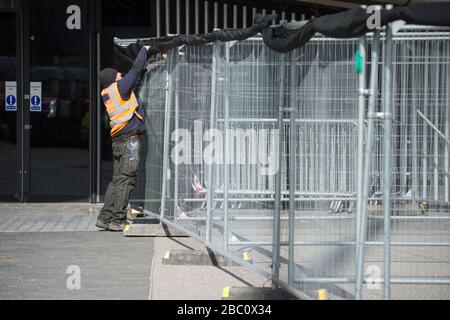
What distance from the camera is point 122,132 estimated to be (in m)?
10.4

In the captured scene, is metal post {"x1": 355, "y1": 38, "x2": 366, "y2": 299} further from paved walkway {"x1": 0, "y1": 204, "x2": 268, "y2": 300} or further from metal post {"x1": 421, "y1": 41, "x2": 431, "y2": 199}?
paved walkway {"x1": 0, "y1": 204, "x2": 268, "y2": 300}

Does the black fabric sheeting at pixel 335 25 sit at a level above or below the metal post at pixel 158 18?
below

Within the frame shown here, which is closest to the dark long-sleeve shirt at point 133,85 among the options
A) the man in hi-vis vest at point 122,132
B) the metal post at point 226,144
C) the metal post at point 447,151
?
the man in hi-vis vest at point 122,132

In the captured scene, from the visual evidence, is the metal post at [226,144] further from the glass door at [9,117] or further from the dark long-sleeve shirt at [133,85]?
the glass door at [9,117]

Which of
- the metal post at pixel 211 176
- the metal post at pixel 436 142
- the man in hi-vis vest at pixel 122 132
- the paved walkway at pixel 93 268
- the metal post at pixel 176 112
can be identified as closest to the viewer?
the metal post at pixel 436 142

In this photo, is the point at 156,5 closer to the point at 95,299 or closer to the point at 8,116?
the point at 8,116

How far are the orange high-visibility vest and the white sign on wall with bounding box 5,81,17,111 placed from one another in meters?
3.01

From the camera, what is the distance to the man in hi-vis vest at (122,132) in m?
10.4

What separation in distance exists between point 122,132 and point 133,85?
57cm

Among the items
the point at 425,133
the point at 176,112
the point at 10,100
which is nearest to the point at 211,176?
the point at 176,112

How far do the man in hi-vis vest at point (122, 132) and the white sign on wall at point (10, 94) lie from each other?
2864mm

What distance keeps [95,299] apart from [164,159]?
9.30ft

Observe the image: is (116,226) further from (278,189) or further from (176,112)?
→ (278,189)
